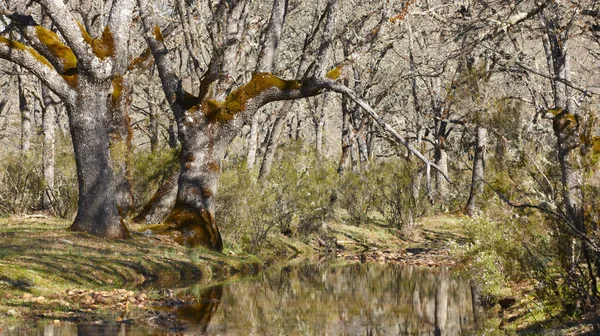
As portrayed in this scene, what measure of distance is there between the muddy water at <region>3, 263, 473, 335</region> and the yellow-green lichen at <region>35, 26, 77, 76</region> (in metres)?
5.12

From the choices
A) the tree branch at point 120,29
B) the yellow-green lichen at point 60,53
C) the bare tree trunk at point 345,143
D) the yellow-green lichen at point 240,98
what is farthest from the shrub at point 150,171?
the bare tree trunk at point 345,143

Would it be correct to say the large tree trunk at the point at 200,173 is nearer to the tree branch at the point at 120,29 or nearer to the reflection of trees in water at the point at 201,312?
the tree branch at the point at 120,29

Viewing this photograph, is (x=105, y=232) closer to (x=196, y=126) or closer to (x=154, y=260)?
(x=154, y=260)

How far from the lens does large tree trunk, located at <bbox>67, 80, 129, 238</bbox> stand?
1344cm

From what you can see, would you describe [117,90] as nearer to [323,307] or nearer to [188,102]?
[188,102]

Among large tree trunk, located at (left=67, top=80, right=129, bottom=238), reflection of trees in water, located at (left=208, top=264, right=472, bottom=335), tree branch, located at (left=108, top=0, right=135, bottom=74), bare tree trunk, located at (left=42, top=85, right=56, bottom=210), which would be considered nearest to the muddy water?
reflection of trees in water, located at (left=208, top=264, right=472, bottom=335)

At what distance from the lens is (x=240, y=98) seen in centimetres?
1525

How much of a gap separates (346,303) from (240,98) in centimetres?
563

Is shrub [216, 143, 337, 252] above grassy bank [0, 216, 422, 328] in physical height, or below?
above

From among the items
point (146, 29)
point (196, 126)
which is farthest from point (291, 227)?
point (146, 29)

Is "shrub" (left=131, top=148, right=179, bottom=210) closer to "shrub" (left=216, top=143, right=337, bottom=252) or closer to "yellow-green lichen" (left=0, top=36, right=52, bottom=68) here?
"shrub" (left=216, top=143, right=337, bottom=252)

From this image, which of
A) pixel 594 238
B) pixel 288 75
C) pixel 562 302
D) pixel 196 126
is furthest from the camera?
pixel 288 75

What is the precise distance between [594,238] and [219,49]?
9.02 meters

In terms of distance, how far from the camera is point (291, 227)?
68.1 feet
